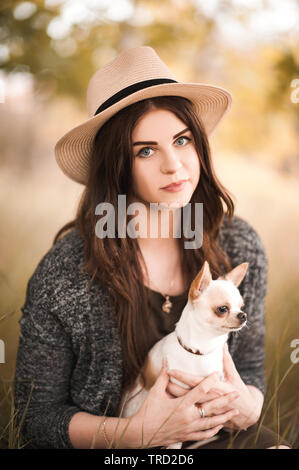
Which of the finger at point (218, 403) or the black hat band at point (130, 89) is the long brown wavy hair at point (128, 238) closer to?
the black hat band at point (130, 89)

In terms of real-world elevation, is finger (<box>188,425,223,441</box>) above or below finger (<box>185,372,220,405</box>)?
below

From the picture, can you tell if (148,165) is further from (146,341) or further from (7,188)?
(7,188)

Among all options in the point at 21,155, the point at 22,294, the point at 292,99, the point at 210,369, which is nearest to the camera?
the point at 210,369

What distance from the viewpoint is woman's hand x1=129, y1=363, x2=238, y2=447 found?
1.02 m

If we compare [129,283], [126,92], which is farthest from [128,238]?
[126,92]

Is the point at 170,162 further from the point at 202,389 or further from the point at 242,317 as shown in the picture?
the point at 202,389

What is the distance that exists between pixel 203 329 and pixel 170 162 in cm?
42

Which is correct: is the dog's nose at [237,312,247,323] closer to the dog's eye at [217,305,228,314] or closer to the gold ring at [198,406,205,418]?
the dog's eye at [217,305,228,314]

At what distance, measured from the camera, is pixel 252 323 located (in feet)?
4.30

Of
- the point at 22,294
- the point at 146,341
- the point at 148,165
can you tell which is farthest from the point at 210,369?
the point at 22,294

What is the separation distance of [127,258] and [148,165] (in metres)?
0.29

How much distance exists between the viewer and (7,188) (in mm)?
2225

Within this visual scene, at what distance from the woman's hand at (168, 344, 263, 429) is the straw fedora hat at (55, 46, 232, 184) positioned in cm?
71

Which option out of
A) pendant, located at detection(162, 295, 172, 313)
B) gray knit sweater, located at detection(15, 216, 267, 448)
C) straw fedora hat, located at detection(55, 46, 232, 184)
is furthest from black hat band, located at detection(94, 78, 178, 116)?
pendant, located at detection(162, 295, 172, 313)
